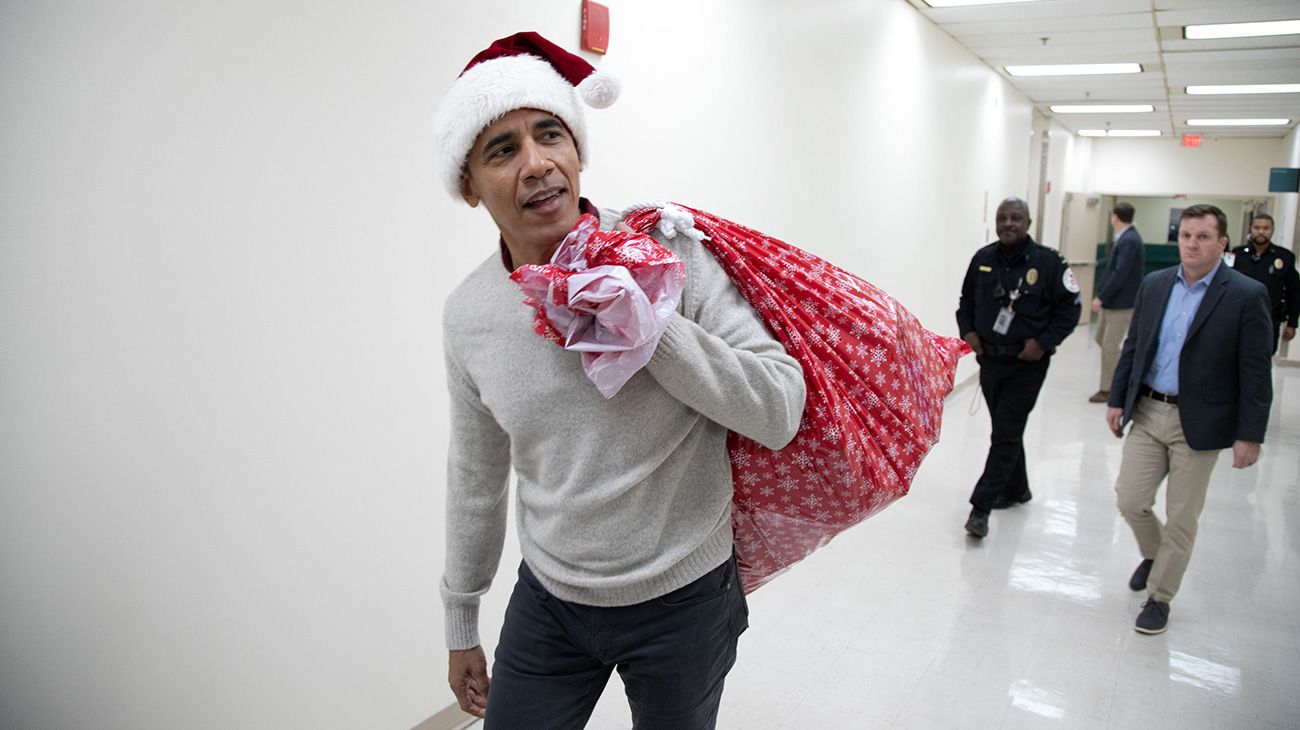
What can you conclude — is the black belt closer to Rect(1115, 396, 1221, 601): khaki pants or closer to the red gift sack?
Rect(1115, 396, 1221, 601): khaki pants

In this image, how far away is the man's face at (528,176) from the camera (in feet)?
4.01

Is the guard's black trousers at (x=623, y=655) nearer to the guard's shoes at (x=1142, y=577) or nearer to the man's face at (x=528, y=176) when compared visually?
the man's face at (x=528, y=176)

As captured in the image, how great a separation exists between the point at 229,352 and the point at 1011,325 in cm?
328

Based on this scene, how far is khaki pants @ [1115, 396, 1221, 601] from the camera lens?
10.0 ft

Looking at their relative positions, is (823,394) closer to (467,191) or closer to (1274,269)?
(467,191)

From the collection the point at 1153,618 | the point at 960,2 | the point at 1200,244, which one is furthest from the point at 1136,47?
the point at 1153,618

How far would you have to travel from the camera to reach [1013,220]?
3967 mm

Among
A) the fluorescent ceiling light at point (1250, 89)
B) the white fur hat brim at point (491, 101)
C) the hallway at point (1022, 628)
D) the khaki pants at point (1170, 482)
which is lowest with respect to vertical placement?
the hallway at point (1022, 628)

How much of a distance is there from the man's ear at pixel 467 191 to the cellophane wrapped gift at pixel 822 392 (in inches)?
9.8

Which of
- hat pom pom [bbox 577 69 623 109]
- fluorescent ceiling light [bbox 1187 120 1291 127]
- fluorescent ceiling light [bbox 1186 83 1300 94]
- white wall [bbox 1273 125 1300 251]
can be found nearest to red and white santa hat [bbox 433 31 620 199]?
hat pom pom [bbox 577 69 623 109]

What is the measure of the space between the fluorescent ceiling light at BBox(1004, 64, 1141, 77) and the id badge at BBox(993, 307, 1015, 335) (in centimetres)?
522

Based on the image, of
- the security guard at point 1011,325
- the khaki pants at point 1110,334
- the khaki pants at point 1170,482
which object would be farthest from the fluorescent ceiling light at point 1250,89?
the khaki pants at point 1170,482

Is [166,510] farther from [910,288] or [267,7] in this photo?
[910,288]

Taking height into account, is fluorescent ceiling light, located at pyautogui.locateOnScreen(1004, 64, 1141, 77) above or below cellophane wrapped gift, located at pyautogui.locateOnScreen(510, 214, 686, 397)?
above
